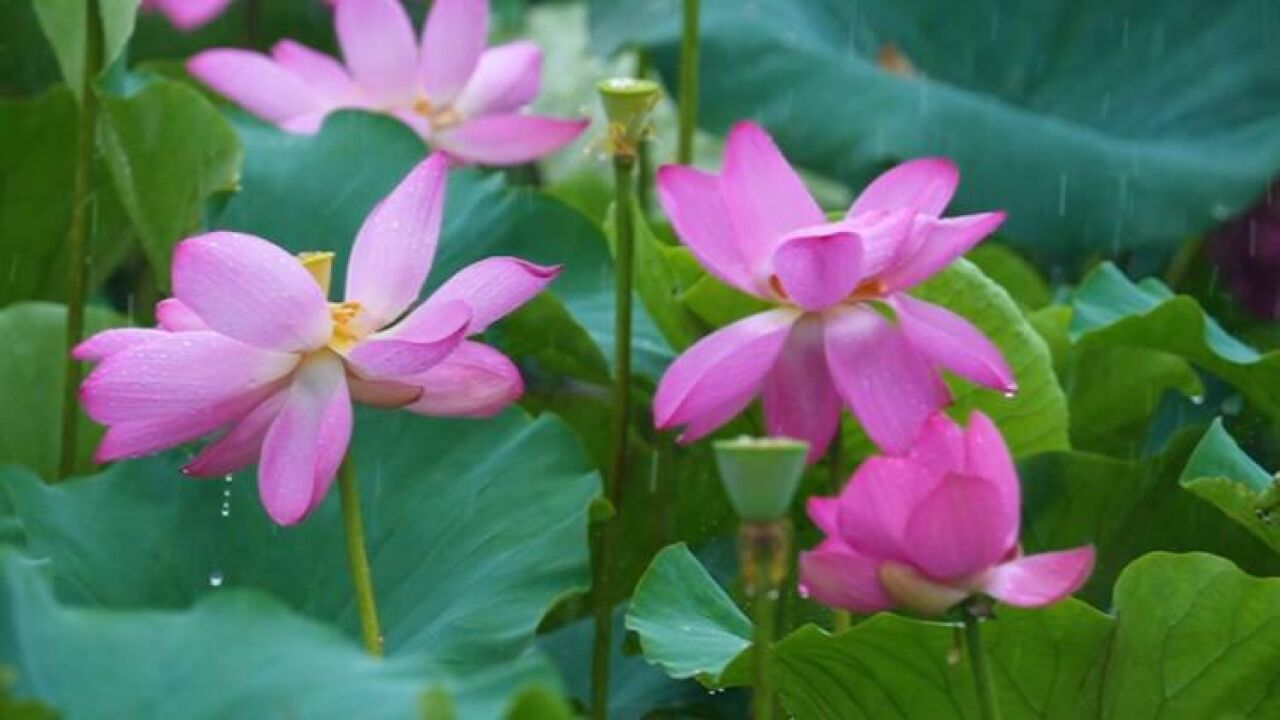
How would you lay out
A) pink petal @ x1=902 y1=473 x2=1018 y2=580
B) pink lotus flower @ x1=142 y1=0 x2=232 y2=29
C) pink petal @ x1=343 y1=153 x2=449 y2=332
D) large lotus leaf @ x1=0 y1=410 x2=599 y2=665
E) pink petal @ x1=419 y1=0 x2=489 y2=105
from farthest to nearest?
pink lotus flower @ x1=142 y1=0 x2=232 y2=29
pink petal @ x1=419 y1=0 x2=489 y2=105
large lotus leaf @ x1=0 y1=410 x2=599 y2=665
pink petal @ x1=343 y1=153 x2=449 y2=332
pink petal @ x1=902 y1=473 x2=1018 y2=580

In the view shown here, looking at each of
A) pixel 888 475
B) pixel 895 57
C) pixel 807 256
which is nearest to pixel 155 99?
pixel 807 256

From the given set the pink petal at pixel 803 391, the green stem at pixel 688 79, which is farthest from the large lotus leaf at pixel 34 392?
the pink petal at pixel 803 391

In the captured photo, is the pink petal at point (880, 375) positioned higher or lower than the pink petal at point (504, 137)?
higher

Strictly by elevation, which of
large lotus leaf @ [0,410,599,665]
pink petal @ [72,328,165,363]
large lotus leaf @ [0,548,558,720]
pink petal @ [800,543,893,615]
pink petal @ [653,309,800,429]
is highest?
large lotus leaf @ [0,548,558,720]

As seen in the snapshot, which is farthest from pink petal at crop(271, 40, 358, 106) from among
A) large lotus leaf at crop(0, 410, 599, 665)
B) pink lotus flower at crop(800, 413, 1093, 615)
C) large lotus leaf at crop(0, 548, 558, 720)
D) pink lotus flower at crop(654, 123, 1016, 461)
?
large lotus leaf at crop(0, 548, 558, 720)

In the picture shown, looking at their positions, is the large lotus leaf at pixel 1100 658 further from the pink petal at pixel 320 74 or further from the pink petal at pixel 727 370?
the pink petal at pixel 320 74

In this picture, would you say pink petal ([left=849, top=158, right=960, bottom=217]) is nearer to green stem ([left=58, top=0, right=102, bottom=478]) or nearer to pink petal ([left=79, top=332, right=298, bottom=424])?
pink petal ([left=79, top=332, right=298, bottom=424])
